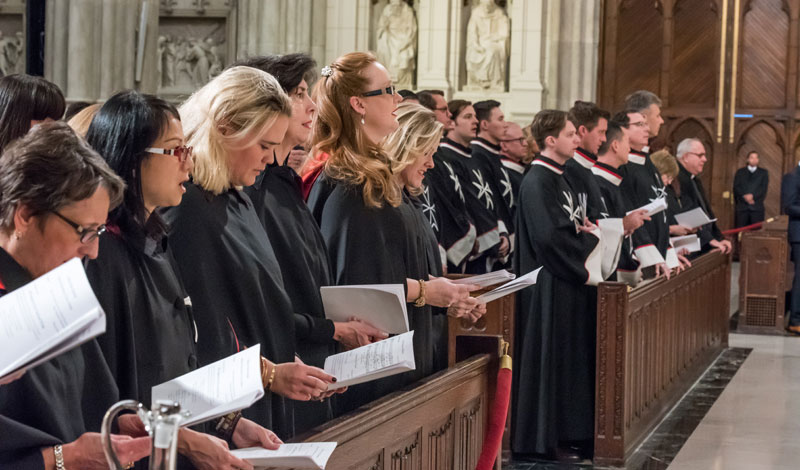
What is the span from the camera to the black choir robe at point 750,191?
14742mm

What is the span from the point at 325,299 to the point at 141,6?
8.03m

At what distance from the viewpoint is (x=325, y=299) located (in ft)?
10.9

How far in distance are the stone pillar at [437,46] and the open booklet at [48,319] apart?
10275 millimetres

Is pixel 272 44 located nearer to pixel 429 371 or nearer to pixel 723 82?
pixel 723 82

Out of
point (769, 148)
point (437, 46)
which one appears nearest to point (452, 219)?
point (437, 46)

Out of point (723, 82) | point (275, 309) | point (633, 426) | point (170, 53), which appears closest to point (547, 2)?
point (723, 82)

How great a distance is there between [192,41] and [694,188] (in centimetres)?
534

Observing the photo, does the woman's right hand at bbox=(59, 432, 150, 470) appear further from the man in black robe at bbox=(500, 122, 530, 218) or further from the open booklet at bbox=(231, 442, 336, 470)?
the man in black robe at bbox=(500, 122, 530, 218)

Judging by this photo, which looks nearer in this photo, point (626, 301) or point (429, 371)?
point (429, 371)

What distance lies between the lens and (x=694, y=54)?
567 inches

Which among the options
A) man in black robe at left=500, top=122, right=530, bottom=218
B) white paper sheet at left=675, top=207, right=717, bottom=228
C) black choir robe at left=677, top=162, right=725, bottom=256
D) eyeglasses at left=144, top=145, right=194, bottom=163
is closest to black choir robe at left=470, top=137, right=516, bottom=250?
man in black robe at left=500, top=122, right=530, bottom=218

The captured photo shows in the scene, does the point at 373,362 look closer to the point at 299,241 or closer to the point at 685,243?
the point at 299,241

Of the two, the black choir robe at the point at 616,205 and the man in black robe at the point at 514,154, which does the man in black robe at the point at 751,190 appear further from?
the black choir robe at the point at 616,205

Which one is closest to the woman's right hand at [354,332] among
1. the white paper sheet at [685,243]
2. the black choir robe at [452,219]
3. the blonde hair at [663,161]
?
the black choir robe at [452,219]
